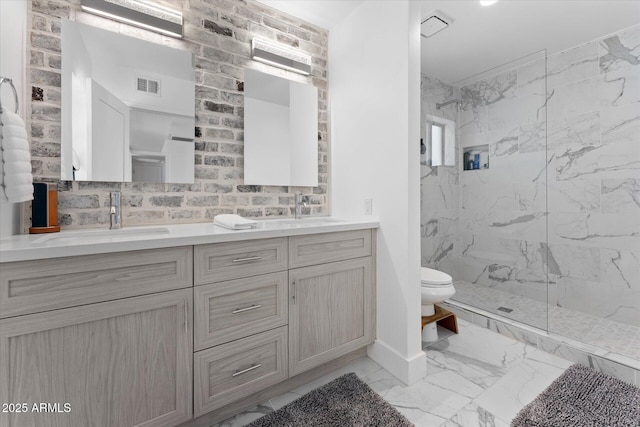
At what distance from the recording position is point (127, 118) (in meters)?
1.61

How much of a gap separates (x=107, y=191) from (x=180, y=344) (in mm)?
946

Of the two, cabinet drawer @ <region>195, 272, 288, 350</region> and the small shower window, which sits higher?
the small shower window

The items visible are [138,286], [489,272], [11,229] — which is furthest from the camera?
[489,272]

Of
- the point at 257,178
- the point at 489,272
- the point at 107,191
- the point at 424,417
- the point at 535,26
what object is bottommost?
the point at 424,417

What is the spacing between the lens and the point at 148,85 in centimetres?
168

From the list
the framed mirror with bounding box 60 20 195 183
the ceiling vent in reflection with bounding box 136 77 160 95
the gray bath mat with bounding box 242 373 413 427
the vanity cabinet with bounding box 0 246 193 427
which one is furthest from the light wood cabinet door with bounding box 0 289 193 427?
the ceiling vent in reflection with bounding box 136 77 160 95

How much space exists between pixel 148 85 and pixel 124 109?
0.20 m

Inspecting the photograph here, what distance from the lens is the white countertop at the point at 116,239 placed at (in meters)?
0.96

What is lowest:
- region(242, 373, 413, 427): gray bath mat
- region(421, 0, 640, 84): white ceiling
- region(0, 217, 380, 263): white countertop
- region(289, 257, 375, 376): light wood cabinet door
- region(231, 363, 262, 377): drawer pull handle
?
region(242, 373, 413, 427): gray bath mat

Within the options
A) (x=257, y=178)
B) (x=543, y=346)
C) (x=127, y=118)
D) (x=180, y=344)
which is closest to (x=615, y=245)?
(x=543, y=346)

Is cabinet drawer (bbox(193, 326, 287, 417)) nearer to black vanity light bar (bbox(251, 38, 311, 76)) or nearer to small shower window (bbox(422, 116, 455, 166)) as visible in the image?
black vanity light bar (bbox(251, 38, 311, 76))

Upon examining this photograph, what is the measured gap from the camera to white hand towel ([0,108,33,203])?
40.9 inches

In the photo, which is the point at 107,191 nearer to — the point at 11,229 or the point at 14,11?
the point at 11,229

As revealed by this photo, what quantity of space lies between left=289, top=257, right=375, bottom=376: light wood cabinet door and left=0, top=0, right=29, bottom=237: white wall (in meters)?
1.28
